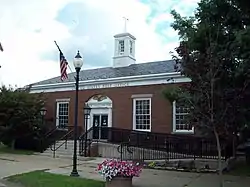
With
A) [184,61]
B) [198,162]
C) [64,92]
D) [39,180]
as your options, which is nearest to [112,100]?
[64,92]

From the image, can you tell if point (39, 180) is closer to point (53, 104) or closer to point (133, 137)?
point (133, 137)

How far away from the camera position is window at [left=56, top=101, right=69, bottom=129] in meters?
31.0

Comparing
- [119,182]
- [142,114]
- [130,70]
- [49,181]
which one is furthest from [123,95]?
[119,182]

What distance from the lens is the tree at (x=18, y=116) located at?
82.9 feet

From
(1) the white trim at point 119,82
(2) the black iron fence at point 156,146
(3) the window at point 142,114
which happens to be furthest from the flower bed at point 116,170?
(3) the window at point 142,114

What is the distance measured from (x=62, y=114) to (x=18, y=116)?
6.45 m

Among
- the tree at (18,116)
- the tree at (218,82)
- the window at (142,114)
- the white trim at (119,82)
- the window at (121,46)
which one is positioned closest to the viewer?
the tree at (218,82)

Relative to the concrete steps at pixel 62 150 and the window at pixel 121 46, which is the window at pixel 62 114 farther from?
the window at pixel 121 46

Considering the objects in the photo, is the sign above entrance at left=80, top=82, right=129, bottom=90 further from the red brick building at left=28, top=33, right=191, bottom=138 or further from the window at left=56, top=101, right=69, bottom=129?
the window at left=56, top=101, right=69, bottom=129

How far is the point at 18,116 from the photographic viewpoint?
25234 millimetres

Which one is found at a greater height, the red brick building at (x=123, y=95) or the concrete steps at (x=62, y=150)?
the red brick building at (x=123, y=95)

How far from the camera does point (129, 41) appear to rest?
32.9 meters

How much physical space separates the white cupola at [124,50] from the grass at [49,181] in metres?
19.6

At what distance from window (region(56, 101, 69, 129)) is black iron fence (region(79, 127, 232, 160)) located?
6.44m
